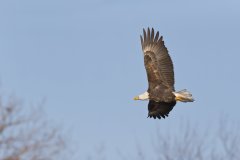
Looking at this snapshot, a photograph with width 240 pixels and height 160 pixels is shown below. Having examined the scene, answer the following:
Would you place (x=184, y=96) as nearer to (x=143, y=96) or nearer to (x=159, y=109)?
(x=159, y=109)

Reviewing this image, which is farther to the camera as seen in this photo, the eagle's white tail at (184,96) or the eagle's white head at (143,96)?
the eagle's white head at (143,96)

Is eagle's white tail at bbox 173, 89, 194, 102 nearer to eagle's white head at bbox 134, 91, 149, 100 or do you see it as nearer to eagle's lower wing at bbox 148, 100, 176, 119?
eagle's lower wing at bbox 148, 100, 176, 119

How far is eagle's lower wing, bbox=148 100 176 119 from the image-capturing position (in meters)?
50.6

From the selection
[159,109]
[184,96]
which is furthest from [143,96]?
[184,96]

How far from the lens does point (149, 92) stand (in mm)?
50625

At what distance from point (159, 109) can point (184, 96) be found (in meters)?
Answer: 0.78

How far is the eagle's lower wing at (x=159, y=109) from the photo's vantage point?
50.6m

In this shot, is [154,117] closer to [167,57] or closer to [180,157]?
[167,57]

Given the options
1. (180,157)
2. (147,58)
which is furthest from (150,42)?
(180,157)

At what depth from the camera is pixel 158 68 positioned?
50.7 m

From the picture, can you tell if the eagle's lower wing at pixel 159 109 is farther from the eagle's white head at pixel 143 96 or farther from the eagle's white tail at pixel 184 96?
the eagle's white tail at pixel 184 96

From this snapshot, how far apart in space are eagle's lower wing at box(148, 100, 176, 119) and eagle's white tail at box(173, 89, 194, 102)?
1.32ft

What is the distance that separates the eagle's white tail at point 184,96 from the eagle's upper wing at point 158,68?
22 centimetres

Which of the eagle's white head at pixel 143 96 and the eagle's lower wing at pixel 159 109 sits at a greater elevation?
the eagle's white head at pixel 143 96
